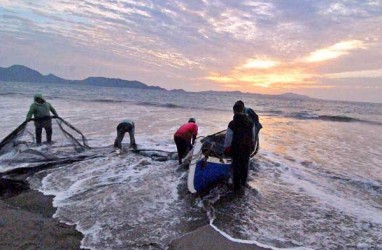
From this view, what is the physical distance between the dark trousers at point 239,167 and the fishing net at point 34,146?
5.28 m

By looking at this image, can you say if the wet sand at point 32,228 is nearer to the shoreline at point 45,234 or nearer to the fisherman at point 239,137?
the shoreline at point 45,234

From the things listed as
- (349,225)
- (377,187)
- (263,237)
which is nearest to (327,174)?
(377,187)

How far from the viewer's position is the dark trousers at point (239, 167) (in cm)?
707

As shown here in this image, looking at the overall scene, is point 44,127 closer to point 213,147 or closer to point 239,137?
point 213,147

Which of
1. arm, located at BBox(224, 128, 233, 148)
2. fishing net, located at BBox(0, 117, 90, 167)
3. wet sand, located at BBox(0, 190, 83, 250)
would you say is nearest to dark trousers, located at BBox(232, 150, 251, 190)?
arm, located at BBox(224, 128, 233, 148)

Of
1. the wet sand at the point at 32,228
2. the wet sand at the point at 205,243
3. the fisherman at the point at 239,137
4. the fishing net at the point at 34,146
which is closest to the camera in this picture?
the wet sand at the point at 32,228

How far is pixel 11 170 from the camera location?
25.1 feet

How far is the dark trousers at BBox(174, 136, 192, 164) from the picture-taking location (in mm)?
9250

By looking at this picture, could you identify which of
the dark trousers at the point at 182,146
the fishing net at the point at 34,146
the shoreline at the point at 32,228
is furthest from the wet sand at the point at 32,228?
the dark trousers at the point at 182,146

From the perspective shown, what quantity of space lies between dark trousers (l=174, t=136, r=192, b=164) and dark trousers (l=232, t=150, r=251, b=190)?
2.34 m

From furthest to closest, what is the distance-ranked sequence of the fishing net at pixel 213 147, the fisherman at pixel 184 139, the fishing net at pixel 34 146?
1. the fisherman at pixel 184 139
2. the fishing net at pixel 34 146
3. the fishing net at pixel 213 147

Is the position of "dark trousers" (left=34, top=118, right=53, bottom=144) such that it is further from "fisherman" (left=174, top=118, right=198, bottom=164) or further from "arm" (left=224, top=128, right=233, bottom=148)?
"arm" (left=224, top=128, right=233, bottom=148)

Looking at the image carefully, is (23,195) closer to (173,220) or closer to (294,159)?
(173,220)

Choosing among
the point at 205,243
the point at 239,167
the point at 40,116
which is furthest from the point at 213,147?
the point at 40,116
